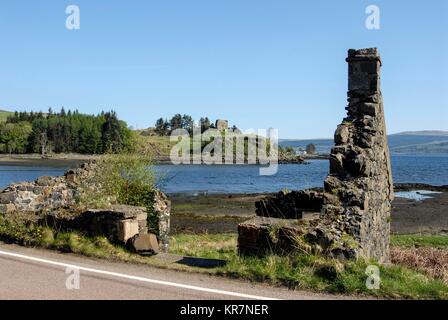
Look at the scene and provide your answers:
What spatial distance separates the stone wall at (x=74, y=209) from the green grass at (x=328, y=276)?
9.81 feet

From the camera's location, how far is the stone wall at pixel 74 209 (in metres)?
11.5

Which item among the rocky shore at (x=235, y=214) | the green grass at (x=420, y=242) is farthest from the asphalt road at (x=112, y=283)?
the rocky shore at (x=235, y=214)

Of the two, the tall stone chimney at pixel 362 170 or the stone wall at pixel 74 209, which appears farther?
the stone wall at pixel 74 209

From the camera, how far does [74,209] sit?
12.5 metres

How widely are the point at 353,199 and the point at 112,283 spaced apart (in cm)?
588

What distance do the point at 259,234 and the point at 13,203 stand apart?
8.35m

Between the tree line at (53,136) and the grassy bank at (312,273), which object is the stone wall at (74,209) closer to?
the grassy bank at (312,273)

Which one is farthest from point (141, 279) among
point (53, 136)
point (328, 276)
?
point (53, 136)

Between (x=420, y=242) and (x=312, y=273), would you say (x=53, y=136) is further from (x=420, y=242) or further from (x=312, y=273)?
(x=312, y=273)
